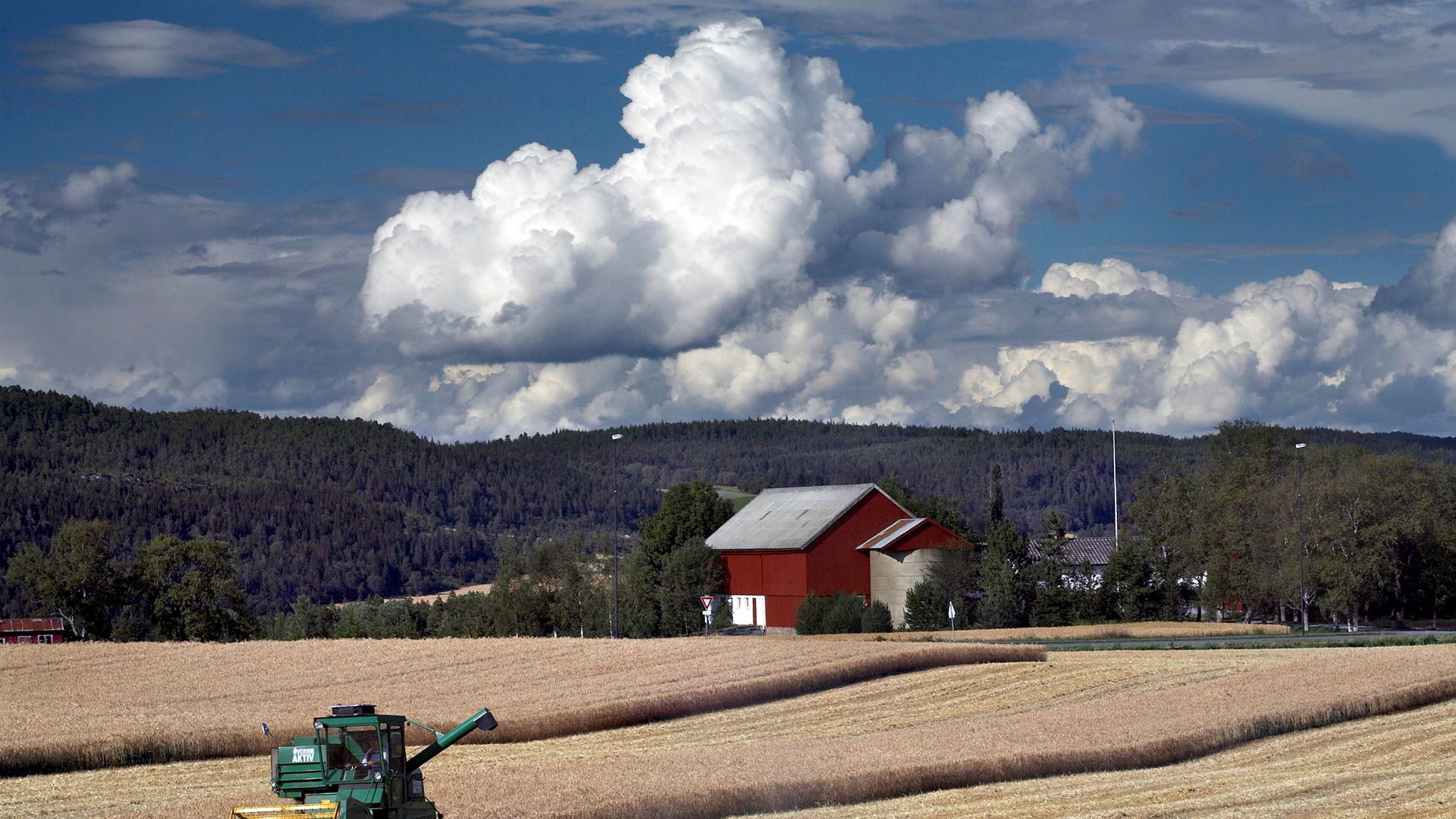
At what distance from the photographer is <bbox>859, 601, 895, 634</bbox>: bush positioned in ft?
288

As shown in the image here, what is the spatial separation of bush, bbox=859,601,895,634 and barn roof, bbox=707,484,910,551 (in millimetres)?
8844

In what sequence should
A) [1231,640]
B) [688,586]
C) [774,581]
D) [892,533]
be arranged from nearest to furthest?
[1231,640] → [892,533] → [774,581] → [688,586]

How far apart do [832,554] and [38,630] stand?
51883mm

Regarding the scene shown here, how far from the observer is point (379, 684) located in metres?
46.8

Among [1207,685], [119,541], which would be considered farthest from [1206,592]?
[119,541]

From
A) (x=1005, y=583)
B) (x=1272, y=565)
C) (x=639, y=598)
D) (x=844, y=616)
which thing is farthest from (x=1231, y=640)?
(x=639, y=598)

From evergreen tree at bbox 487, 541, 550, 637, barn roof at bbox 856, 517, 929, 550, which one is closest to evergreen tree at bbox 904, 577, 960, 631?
barn roof at bbox 856, 517, 929, 550

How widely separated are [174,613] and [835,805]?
74.2 metres

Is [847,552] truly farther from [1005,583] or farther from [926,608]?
[1005,583]

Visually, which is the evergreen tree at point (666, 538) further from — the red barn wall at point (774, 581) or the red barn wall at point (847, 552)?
the red barn wall at point (847, 552)

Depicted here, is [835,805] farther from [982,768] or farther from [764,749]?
[764,749]

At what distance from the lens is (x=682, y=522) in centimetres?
11075

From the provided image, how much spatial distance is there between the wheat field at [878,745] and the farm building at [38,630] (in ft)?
217

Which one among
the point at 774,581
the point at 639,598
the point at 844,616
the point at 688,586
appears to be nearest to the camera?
the point at 844,616
